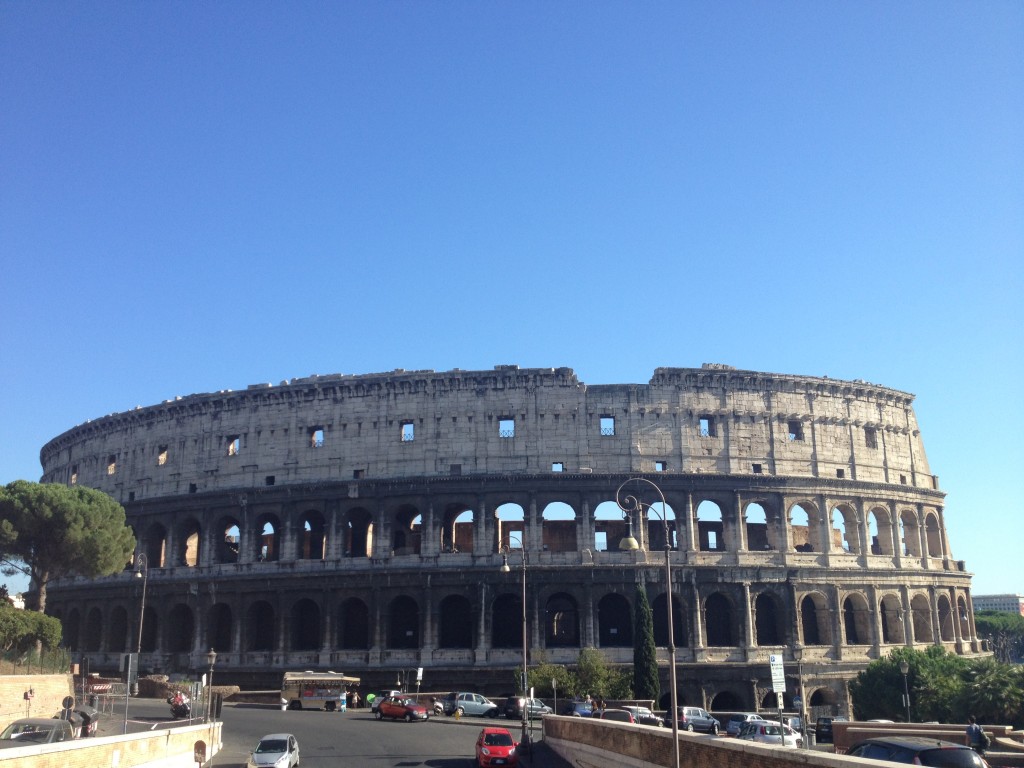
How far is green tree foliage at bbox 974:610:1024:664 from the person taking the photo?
92.3m

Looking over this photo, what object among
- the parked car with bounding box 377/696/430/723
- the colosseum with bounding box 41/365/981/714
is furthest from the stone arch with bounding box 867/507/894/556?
the parked car with bounding box 377/696/430/723

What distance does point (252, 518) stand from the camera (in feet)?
172

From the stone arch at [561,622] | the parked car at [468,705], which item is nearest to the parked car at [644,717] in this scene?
the parked car at [468,705]

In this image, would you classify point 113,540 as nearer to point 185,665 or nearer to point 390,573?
point 185,665

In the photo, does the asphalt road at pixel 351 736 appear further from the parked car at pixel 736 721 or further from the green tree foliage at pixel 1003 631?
the green tree foliage at pixel 1003 631

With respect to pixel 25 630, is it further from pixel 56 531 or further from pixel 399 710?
pixel 399 710

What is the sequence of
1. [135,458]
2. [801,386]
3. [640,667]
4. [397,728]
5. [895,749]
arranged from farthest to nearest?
[135,458] < [801,386] < [640,667] < [397,728] < [895,749]

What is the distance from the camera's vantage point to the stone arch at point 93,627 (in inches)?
2286

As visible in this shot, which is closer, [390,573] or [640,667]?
[640,667]

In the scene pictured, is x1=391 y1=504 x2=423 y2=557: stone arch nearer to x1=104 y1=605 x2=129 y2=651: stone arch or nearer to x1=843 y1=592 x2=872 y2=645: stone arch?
x1=104 y1=605 x2=129 y2=651: stone arch

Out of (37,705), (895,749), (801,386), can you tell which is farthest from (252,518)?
(895,749)

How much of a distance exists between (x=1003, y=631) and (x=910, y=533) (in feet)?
167

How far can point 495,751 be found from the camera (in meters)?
25.4

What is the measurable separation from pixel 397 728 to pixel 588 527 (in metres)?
18.1
